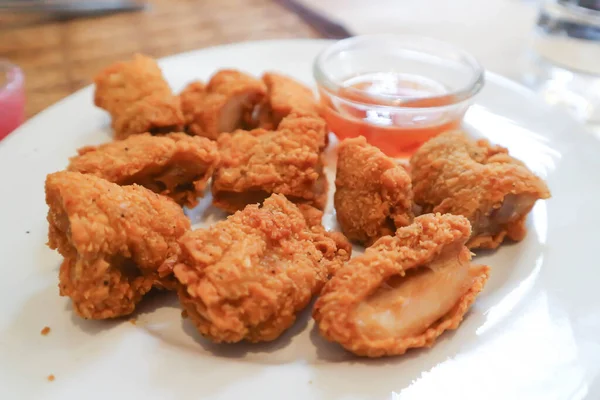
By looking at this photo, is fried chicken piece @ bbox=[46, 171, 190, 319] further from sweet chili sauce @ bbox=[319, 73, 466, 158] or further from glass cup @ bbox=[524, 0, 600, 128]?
glass cup @ bbox=[524, 0, 600, 128]

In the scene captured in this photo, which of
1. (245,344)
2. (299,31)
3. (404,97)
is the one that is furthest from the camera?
(299,31)

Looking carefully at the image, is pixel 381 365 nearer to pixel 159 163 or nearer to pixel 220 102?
pixel 159 163

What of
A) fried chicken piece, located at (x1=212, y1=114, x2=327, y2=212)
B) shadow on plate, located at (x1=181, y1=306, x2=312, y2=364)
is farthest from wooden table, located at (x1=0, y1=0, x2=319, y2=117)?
shadow on plate, located at (x1=181, y1=306, x2=312, y2=364)

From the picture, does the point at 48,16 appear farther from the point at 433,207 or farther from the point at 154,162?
the point at 433,207

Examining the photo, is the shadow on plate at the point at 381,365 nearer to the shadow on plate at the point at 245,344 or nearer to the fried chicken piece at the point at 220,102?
the shadow on plate at the point at 245,344

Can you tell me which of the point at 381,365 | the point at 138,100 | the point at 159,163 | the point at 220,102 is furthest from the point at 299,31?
the point at 381,365

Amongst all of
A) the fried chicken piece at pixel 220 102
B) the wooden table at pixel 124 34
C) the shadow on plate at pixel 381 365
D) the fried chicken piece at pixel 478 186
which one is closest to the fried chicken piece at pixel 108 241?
the shadow on plate at pixel 381 365
